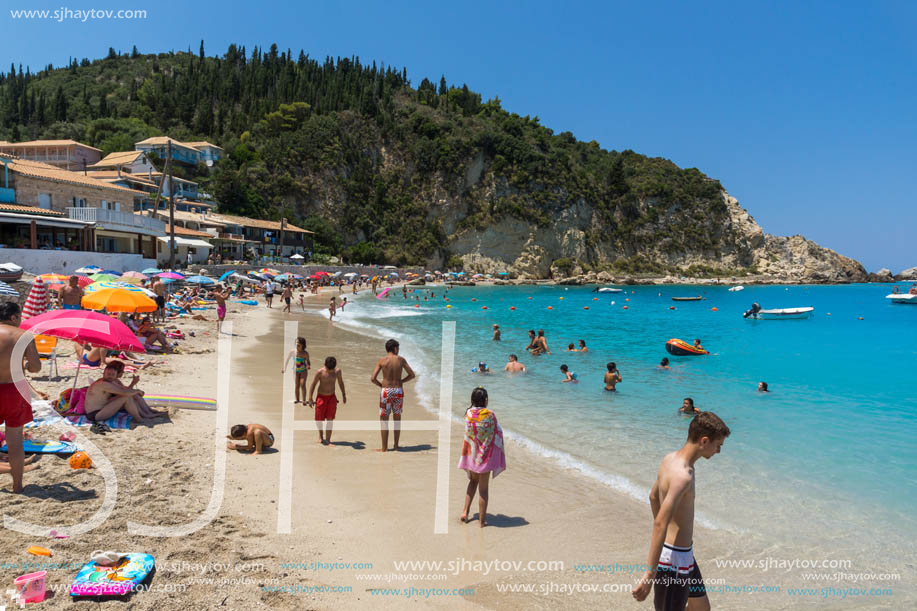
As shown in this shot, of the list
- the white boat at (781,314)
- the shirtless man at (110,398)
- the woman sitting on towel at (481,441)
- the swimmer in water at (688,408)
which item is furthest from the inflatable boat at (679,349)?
the white boat at (781,314)

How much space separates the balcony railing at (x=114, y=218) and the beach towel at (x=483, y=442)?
99.6 feet

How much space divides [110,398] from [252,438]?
83.6 inches

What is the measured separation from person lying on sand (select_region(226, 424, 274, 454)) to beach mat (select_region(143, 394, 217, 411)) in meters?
1.86

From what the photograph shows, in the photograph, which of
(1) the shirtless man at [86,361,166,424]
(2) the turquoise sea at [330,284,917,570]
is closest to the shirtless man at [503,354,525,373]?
(2) the turquoise sea at [330,284,917,570]

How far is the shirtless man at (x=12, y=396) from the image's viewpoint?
4562 millimetres

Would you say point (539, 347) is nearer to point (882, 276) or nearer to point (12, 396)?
point (12, 396)

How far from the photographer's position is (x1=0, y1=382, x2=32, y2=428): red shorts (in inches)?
182

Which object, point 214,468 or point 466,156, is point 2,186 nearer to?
point 214,468

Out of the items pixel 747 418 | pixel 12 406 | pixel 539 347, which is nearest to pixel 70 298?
pixel 12 406

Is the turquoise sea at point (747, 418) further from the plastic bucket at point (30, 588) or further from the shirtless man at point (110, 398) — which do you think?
the plastic bucket at point (30, 588)

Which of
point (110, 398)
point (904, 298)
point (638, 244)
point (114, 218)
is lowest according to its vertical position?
point (110, 398)

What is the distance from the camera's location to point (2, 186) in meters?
26.0

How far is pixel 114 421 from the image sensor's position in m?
7.12

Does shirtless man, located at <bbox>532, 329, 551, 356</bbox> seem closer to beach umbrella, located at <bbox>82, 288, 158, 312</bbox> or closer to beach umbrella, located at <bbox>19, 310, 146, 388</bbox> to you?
beach umbrella, located at <bbox>82, 288, 158, 312</bbox>
